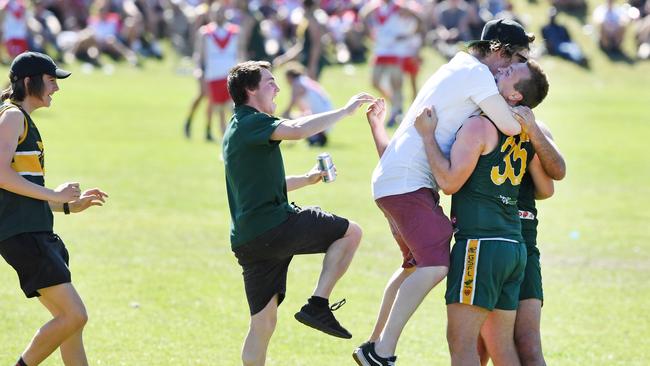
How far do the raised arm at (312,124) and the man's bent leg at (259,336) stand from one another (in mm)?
1044

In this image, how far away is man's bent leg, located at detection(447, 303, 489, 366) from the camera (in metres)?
6.03

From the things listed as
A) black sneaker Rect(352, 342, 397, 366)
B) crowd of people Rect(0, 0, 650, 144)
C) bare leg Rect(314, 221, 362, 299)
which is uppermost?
bare leg Rect(314, 221, 362, 299)

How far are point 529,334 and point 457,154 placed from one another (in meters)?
1.20

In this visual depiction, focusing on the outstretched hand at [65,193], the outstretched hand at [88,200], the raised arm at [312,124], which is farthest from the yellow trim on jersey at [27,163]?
the raised arm at [312,124]

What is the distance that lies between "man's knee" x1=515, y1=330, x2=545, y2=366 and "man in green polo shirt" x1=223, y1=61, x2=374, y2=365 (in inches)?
39.6

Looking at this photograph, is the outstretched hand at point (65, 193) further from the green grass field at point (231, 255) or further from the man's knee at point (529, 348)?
the man's knee at point (529, 348)

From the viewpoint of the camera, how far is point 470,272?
607 centimetres

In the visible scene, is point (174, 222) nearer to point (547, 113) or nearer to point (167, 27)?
point (547, 113)

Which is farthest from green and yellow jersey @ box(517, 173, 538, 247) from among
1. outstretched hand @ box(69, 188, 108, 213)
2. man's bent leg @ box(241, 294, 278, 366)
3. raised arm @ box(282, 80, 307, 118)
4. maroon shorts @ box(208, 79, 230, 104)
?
maroon shorts @ box(208, 79, 230, 104)

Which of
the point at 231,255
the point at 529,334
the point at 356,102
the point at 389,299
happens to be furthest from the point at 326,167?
the point at 231,255

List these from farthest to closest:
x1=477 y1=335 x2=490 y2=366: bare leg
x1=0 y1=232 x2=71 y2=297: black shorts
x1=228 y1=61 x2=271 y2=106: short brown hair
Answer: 1. x1=477 y1=335 x2=490 y2=366: bare leg
2. x1=228 y1=61 x2=271 y2=106: short brown hair
3. x1=0 y1=232 x2=71 y2=297: black shorts

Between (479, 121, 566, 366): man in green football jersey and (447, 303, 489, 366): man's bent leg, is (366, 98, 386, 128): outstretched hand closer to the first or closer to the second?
(479, 121, 566, 366): man in green football jersey

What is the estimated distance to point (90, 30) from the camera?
32.4 metres

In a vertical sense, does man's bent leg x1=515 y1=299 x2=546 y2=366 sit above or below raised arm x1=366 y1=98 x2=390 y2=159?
below
